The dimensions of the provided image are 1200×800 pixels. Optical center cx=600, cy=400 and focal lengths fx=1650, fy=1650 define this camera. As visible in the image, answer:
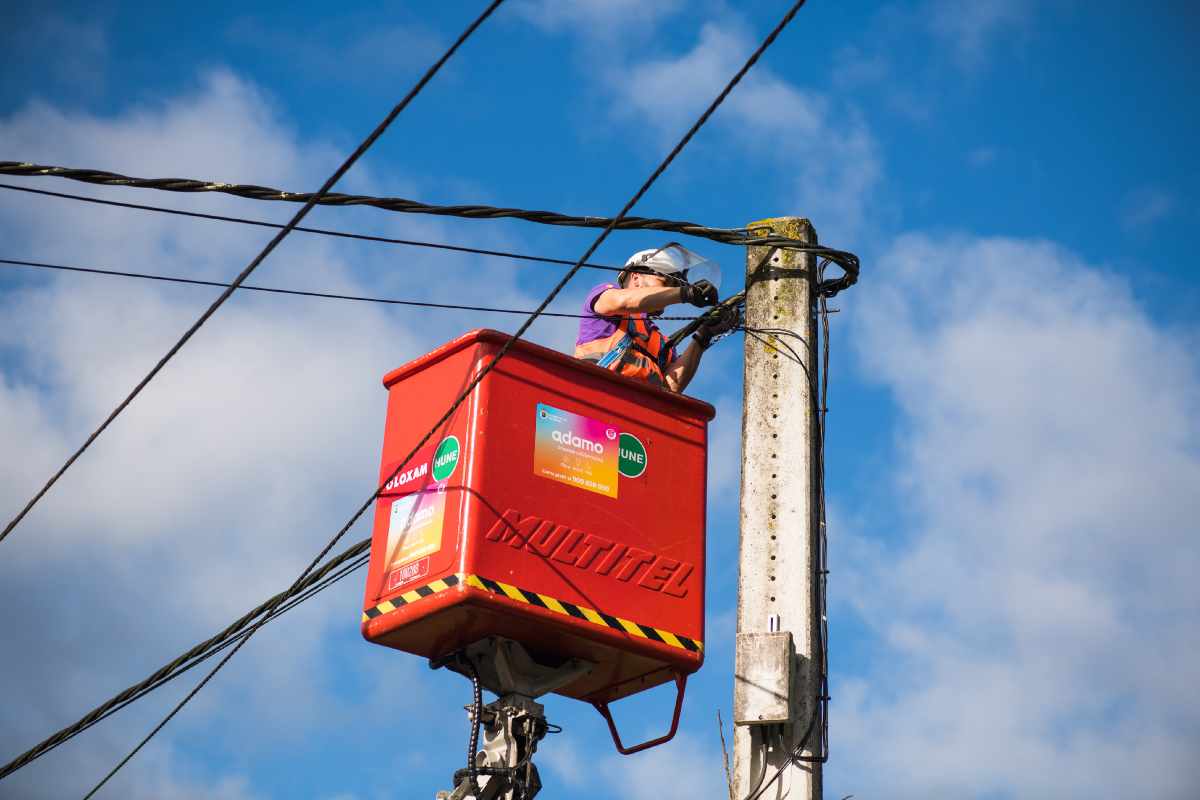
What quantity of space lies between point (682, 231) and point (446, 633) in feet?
7.48

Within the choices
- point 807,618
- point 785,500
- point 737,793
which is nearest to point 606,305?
point 785,500

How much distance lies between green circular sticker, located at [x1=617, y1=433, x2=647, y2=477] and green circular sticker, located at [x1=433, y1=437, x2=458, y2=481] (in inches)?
28.9

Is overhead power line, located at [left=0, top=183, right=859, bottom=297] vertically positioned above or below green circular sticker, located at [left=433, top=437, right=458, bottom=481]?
above

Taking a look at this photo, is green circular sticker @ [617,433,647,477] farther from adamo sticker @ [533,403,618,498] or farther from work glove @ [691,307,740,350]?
work glove @ [691,307,740,350]

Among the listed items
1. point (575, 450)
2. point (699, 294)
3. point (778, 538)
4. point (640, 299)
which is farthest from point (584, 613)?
point (699, 294)

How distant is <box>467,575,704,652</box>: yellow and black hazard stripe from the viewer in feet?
21.1

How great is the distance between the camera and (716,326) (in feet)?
26.0

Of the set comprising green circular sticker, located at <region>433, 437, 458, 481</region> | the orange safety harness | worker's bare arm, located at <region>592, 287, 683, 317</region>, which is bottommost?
green circular sticker, located at <region>433, 437, 458, 481</region>

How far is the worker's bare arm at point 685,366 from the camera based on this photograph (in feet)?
26.2

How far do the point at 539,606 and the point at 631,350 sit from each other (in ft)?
5.12

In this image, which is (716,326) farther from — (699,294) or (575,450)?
(575,450)

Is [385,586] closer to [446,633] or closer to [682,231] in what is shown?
[446,633]

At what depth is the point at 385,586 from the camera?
683cm

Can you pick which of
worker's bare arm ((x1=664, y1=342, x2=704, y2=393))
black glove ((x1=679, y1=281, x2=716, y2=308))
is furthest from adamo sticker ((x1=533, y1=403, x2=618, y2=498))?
worker's bare arm ((x1=664, y1=342, x2=704, y2=393))
